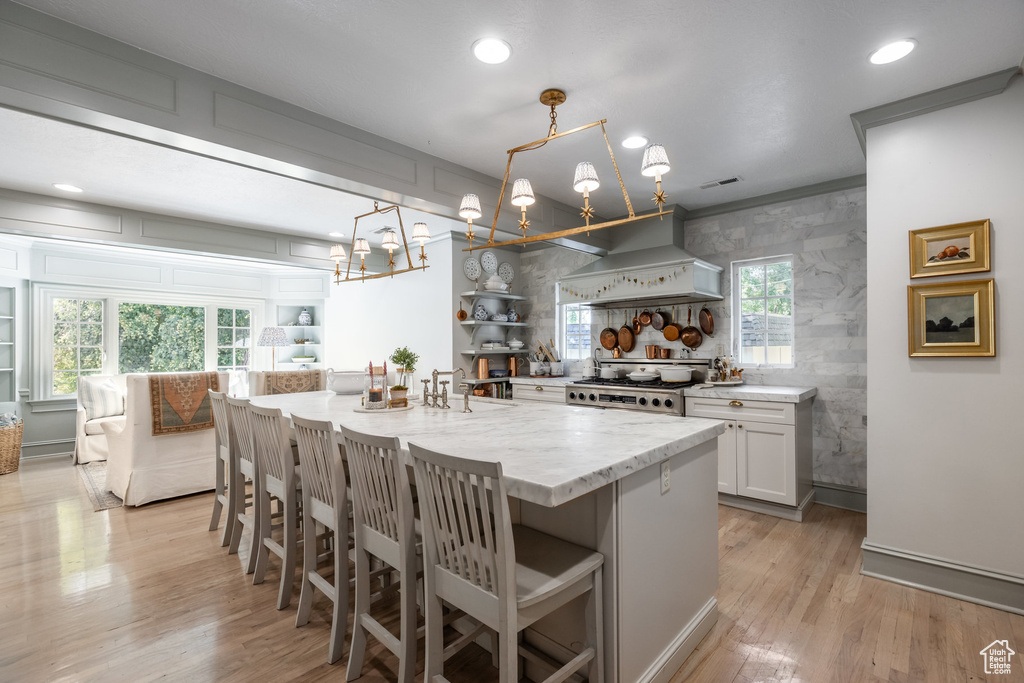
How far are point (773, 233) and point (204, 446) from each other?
215 inches

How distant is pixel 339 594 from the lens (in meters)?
2.05

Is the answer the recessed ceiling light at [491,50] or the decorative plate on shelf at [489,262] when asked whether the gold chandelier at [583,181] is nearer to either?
the recessed ceiling light at [491,50]

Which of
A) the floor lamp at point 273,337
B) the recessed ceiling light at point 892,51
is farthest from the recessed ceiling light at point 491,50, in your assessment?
the floor lamp at point 273,337

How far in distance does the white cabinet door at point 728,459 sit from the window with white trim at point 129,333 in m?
6.80

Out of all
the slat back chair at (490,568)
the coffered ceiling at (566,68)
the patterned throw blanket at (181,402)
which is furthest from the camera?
the patterned throw blanket at (181,402)

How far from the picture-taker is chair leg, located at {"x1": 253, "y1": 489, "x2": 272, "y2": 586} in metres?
2.66

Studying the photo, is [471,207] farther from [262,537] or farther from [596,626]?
[262,537]

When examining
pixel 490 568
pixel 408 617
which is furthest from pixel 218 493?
pixel 490 568

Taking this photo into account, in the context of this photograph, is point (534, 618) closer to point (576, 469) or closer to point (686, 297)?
point (576, 469)

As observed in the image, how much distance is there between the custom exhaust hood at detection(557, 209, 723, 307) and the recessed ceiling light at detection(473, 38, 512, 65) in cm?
254

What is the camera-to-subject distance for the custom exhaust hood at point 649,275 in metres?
4.18

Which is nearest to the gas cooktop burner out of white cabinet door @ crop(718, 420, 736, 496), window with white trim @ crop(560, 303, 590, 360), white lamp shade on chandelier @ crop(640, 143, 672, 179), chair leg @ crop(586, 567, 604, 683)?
white cabinet door @ crop(718, 420, 736, 496)

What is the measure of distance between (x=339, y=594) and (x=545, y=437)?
3.67ft

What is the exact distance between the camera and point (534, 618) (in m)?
1.41
